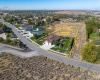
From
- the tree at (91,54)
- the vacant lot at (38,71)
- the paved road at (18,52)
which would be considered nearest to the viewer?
the vacant lot at (38,71)

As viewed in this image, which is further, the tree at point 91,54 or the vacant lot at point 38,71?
the tree at point 91,54

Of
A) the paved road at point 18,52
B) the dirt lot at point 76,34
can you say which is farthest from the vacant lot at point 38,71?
the dirt lot at point 76,34

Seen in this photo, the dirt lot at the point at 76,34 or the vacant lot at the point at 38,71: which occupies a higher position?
the dirt lot at the point at 76,34

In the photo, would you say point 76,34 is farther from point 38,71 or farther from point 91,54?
point 38,71

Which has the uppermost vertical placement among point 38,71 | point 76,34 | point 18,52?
point 76,34

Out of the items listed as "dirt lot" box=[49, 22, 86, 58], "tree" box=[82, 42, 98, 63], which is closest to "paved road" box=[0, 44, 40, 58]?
"dirt lot" box=[49, 22, 86, 58]

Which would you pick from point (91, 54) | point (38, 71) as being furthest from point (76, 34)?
point (38, 71)

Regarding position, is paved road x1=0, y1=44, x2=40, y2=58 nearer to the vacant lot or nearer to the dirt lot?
the vacant lot

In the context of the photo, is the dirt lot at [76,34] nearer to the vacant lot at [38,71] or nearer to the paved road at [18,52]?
the vacant lot at [38,71]
